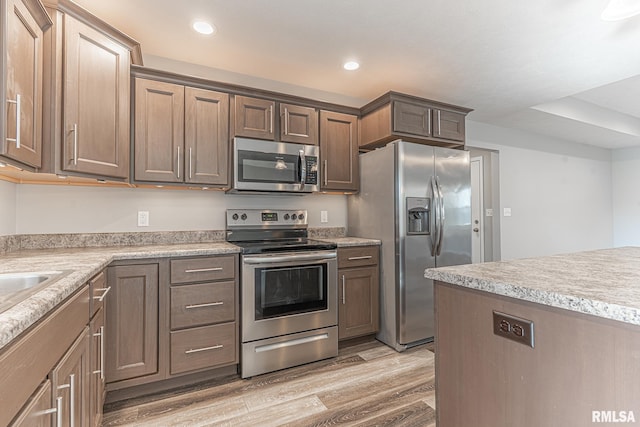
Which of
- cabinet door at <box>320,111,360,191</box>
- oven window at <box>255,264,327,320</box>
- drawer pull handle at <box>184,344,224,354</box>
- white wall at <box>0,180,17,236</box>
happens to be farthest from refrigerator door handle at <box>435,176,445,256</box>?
white wall at <box>0,180,17,236</box>

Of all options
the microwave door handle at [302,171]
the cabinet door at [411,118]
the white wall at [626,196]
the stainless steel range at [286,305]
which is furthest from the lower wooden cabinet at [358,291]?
the white wall at [626,196]

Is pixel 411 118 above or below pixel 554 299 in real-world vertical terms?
above

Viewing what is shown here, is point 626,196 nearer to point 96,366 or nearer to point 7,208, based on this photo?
point 96,366

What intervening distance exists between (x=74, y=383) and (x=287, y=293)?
136 cm

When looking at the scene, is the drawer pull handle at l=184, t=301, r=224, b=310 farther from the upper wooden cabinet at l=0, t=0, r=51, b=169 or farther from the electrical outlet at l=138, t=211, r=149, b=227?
the upper wooden cabinet at l=0, t=0, r=51, b=169

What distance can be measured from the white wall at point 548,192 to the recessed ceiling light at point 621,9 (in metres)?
2.25

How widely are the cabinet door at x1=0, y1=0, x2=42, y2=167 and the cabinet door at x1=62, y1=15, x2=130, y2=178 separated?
163 mm

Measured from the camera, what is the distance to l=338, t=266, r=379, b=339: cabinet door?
2.59 metres

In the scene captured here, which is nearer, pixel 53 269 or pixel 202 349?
pixel 53 269

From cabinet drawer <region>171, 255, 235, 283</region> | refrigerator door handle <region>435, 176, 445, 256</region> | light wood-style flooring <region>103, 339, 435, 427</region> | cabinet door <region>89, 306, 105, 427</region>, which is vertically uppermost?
refrigerator door handle <region>435, 176, 445, 256</region>

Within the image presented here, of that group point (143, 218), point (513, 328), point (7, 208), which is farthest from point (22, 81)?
point (513, 328)

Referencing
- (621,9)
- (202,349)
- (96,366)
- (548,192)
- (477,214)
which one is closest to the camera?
(96,366)

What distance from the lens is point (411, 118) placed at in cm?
287

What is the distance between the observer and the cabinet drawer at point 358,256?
2.61m
